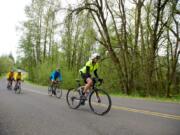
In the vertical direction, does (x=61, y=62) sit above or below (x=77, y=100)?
above

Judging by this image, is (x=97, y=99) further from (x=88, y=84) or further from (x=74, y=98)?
(x=74, y=98)

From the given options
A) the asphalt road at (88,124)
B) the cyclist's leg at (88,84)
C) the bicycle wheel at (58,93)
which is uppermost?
the cyclist's leg at (88,84)

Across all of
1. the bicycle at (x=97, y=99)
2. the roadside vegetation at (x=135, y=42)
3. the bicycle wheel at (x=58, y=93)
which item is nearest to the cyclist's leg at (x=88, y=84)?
the bicycle at (x=97, y=99)

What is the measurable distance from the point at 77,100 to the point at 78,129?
3359 mm

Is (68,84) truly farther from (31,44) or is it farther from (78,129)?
(78,129)

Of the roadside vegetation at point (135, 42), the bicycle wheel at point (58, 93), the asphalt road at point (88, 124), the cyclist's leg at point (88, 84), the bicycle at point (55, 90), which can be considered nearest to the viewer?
the asphalt road at point (88, 124)

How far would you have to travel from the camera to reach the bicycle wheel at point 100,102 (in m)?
7.87

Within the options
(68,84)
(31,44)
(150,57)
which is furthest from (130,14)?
(31,44)

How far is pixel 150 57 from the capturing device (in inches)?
821

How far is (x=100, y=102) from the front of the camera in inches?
319

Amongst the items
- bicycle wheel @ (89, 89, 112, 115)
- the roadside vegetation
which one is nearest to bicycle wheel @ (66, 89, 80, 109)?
bicycle wheel @ (89, 89, 112, 115)

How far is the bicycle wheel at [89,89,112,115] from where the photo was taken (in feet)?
25.8

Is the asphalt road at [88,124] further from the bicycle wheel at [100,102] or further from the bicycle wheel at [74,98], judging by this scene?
the bicycle wheel at [74,98]

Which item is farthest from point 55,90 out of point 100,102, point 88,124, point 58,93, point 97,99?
point 88,124
